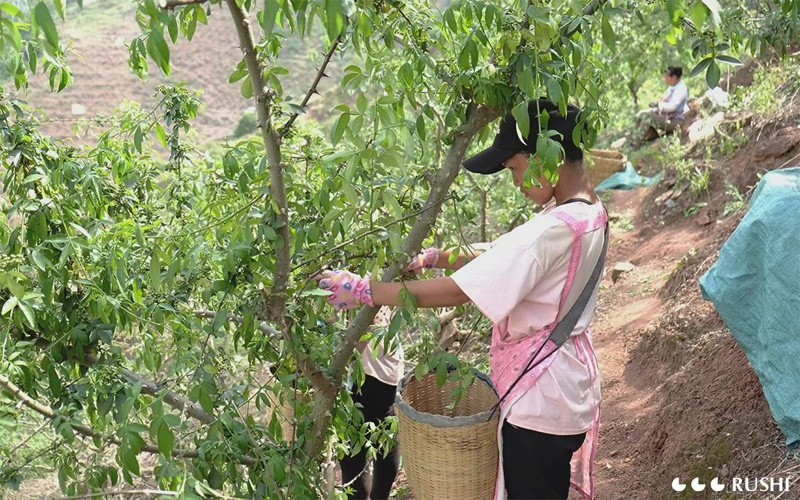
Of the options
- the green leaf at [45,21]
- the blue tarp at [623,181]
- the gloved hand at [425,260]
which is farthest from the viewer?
the blue tarp at [623,181]

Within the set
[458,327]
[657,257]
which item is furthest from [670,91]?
[458,327]

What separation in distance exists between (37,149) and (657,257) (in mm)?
5050

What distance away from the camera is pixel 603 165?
830 cm

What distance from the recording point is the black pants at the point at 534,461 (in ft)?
6.80

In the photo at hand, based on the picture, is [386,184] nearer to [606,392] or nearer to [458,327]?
[606,392]

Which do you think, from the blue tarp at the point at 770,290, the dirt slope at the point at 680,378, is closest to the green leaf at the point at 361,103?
the blue tarp at the point at 770,290

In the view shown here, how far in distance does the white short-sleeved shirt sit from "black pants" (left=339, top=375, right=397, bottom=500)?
107 centimetres

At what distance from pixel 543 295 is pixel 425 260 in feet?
1.45

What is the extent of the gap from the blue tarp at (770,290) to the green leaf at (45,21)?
240 centimetres

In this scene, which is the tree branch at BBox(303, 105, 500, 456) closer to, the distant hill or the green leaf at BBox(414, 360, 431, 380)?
the green leaf at BBox(414, 360, 431, 380)

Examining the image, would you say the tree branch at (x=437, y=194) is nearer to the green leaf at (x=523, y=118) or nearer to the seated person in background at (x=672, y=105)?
the green leaf at (x=523, y=118)

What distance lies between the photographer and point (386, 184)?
6.45 feet

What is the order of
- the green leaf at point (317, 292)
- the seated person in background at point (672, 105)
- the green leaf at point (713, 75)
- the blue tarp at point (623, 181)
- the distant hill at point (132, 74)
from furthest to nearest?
the distant hill at point (132, 74) < the seated person in background at point (672, 105) < the blue tarp at point (623, 181) < the green leaf at point (317, 292) < the green leaf at point (713, 75)

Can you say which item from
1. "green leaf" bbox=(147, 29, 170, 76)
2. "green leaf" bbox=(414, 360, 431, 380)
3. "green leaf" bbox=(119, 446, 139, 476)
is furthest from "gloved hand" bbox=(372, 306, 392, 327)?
"green leaf" bbox=(147, 29, 170, 76)
